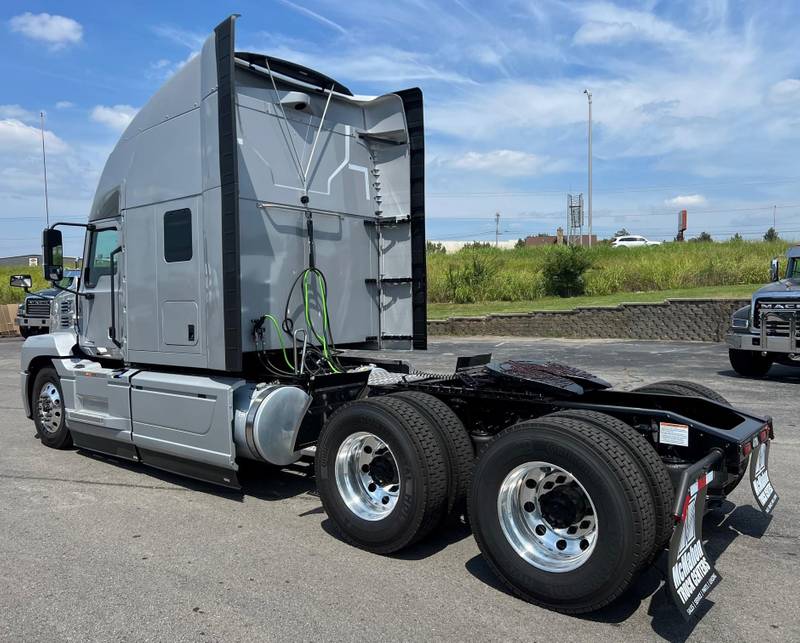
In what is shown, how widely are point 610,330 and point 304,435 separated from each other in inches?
642

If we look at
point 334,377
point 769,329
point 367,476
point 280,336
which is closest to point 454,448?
point 367,476

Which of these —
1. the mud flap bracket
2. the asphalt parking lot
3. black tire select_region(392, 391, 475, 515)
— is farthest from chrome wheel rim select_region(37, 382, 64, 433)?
the mud flap bracket

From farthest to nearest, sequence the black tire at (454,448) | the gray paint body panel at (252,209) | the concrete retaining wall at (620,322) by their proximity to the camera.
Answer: the concrete retaining wall at (620,322) < the gray paint body panel at (252,209) < the black tire at (454,448)

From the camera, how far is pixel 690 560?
3.32 m

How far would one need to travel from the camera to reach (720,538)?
179 inches

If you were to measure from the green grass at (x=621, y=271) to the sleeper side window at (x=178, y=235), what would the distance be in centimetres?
2168

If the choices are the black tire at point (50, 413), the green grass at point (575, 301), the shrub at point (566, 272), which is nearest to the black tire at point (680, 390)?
the black tire at point (50, 413)

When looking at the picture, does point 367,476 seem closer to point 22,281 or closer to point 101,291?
point 101,291

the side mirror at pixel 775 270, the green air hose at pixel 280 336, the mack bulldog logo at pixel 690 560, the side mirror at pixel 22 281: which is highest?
the side mirror at pixel 775 270

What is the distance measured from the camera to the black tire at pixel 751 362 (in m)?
12.3

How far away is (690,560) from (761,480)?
1216mm

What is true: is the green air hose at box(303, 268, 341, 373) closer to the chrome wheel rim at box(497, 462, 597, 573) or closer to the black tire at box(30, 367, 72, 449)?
the chrome wheel rim at box(497, 462, 597, 573)

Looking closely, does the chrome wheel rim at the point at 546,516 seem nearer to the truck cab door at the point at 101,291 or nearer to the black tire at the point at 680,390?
the black tire at the point at 680,390

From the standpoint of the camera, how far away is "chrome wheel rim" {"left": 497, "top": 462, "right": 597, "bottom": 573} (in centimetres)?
358
